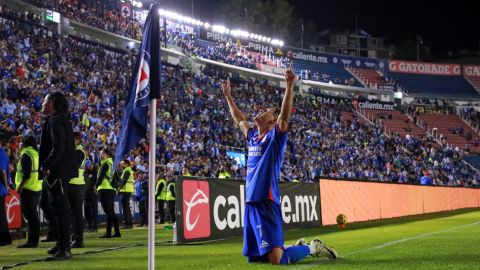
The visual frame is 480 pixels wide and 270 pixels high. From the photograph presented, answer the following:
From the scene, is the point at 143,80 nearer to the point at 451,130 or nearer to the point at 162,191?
the point at 162,191

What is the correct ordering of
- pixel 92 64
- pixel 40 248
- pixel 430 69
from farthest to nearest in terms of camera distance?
1. pixel 430 69
2. pixel 92 64
3. pixel 40 248

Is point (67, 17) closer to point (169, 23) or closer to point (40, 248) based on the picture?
point (169, 23)

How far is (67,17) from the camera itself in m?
37.7

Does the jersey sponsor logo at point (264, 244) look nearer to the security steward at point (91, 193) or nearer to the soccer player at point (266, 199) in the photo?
the soccer player at point (266, 199)

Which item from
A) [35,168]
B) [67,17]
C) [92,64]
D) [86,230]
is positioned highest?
[67,17]

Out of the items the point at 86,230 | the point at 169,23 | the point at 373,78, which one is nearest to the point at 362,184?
the point at 86,230

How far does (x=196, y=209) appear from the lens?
43.7ft

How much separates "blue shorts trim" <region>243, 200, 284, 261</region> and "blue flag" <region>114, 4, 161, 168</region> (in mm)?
2701

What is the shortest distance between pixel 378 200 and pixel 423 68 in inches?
2132

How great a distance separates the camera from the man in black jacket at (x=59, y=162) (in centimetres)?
921

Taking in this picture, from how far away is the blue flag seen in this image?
5.57m

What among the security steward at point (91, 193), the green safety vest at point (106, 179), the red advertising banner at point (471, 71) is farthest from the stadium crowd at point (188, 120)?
the red advertising banner at point (471, 71)

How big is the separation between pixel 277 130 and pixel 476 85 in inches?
2827

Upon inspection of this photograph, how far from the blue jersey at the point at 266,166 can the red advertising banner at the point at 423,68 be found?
67.9 metres
